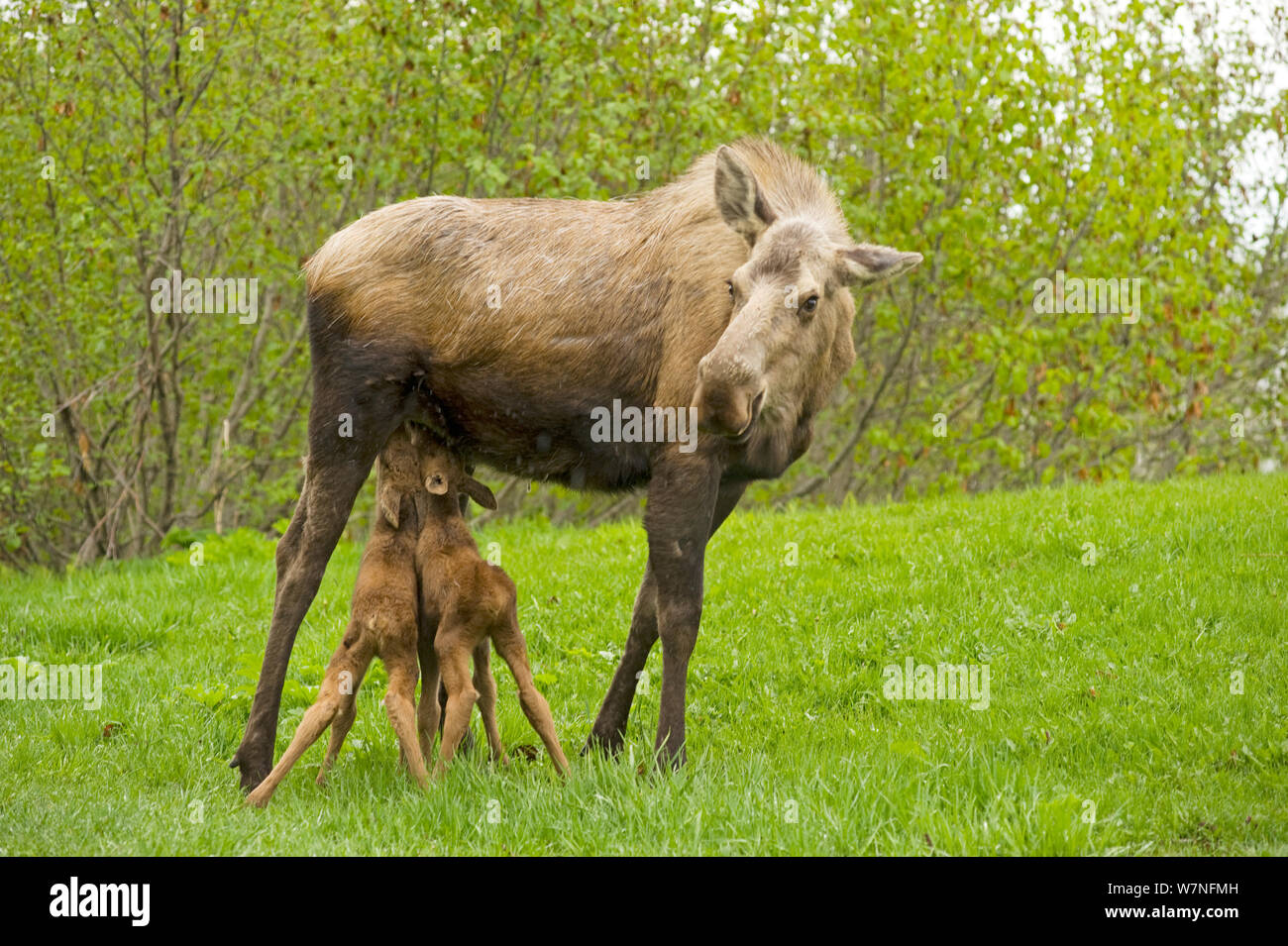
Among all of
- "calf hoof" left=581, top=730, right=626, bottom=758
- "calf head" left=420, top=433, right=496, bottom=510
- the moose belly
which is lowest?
"calf hoof" left=581, top=730, right=626, bottom=758

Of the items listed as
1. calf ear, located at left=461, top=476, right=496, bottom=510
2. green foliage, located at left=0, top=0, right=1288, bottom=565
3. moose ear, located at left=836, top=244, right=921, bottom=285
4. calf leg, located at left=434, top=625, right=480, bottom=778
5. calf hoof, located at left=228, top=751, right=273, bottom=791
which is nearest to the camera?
calf leg, located at left=434, top=625, right=480, bottom=778

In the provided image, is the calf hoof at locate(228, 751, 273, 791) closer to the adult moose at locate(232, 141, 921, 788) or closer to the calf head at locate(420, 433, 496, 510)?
the adult moose at locate(232, 141, 921, 788)

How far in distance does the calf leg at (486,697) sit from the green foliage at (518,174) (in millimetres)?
5414

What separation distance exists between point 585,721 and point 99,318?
23.8ft

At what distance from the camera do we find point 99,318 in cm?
1174

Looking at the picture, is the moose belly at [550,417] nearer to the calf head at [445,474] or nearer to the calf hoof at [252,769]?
the calf head at [445,474]

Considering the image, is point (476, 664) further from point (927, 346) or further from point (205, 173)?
point (927, 346)

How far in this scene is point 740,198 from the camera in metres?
5.54

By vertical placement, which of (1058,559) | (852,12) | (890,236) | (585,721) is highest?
(852,12)

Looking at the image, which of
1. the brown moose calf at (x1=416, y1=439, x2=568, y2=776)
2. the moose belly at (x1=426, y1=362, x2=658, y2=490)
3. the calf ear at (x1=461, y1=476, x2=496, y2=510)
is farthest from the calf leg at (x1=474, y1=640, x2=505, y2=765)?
the moose belly at (x1=426, y1=362, x2=658, y2=490)

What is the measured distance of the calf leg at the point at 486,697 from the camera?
570 cm

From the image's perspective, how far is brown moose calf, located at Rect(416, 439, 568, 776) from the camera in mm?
5387

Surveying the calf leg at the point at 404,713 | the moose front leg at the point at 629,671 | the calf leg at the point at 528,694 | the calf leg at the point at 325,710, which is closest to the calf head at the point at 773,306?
the moose front leg at the point at 629,671
